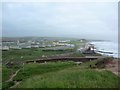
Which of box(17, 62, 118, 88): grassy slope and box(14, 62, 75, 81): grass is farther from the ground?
box(17, 62, 118, 88): grassy slope

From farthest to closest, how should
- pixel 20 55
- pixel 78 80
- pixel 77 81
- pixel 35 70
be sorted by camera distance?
pixel 20 55 < pixel 35 70 < pixel 78 80 < pixel 77 81

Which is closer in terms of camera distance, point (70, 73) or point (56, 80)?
point (56, 80)

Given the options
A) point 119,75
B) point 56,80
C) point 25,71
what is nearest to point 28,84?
point 56,80

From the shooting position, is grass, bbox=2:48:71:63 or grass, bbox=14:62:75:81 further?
grass, bbox=2:48:71:63

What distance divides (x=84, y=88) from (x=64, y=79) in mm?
2046

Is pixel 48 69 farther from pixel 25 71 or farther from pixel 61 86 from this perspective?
pixel 61 86

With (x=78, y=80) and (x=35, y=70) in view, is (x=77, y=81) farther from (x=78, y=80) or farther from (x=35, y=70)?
(x=35, y=70)

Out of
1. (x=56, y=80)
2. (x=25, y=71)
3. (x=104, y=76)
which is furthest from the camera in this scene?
(x=25, y=71)

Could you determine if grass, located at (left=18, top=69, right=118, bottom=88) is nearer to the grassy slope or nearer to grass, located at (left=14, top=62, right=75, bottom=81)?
the grassy slope

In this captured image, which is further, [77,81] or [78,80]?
[78,80]

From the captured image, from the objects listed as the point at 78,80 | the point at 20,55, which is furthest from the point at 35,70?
the point at 20,55

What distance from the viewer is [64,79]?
1966 cm

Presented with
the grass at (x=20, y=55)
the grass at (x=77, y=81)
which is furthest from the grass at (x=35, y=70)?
the grass at (x=20, y=55)

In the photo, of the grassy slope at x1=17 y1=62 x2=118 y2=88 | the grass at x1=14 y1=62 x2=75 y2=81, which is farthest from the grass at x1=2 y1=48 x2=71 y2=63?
the grassy slope at x1=17 y1=62 x2=118 y2=88
